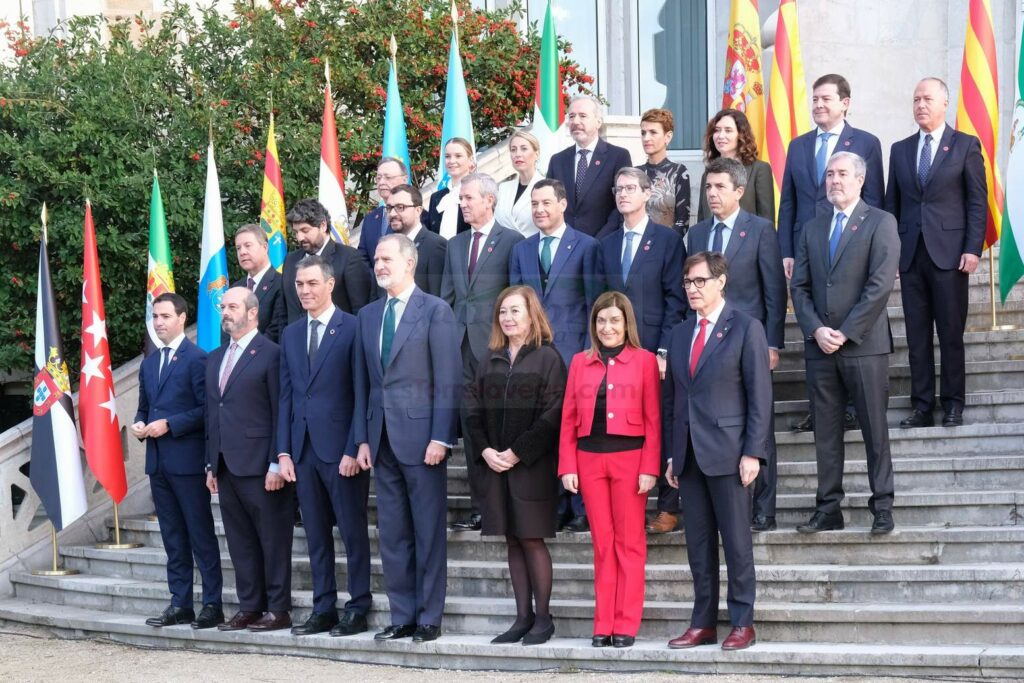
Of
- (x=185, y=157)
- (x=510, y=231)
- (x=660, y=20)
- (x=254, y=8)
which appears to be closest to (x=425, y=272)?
(x=510, y=231)

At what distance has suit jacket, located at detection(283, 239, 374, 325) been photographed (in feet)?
31.0

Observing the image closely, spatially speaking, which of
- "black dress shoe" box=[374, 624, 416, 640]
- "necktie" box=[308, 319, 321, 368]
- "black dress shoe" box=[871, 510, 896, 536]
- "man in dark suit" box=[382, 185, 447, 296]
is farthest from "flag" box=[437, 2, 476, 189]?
"black dress shoe" box=[871, 510, 896, 536]

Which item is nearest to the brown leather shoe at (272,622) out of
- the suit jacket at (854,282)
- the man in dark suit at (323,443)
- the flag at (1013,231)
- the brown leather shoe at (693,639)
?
the man in dark suit at (323,443)

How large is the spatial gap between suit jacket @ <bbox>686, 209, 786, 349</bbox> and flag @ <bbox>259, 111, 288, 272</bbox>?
4.41 metres

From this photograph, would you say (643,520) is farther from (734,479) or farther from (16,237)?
(16,237)

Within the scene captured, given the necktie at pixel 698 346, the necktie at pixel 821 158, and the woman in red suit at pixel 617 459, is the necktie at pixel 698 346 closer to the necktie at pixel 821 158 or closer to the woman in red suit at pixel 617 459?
the woman in red suit at pixel 617 459

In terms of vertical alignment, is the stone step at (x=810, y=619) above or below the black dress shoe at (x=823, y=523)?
below

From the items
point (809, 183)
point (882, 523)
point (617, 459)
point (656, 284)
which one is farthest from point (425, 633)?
point (809, 183)

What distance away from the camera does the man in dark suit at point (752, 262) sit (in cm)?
808

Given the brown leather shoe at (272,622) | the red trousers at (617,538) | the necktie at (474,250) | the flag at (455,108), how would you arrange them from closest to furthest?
the red trousers at (617,538) < the brown leather shoe at (272,622) < the necktie at (474,250) < the flag at (455,108)

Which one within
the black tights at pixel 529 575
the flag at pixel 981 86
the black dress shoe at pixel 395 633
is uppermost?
the flag at pixel 981 86

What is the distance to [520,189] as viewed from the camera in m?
9.45

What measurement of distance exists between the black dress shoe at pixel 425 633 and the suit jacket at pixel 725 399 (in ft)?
5.17

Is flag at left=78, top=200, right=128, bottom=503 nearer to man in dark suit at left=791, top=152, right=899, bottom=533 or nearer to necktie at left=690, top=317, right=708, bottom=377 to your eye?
necktie at left=690, top=317, right=708, bottom=377
